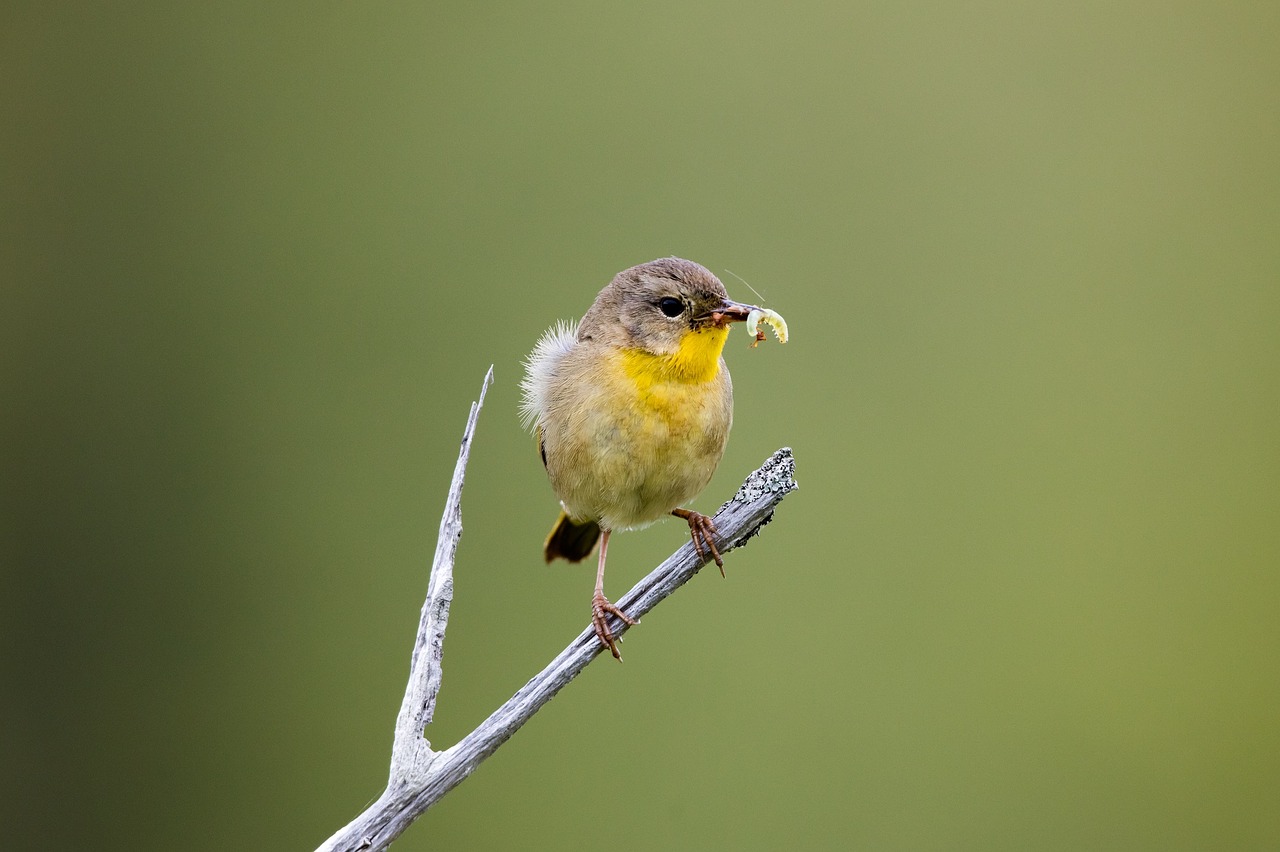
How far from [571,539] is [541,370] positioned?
73cm

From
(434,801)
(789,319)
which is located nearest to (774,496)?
(434,801)

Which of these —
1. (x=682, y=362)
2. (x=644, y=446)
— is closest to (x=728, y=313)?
(x=682, y=362)

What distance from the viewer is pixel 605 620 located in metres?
3.14

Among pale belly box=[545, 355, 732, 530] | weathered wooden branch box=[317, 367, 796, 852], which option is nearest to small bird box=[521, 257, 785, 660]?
pale belly box=[545, 355, 732, 530]

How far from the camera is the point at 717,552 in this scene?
2982 mm

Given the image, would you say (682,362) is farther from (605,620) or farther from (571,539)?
(571,539)

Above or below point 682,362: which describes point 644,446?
below

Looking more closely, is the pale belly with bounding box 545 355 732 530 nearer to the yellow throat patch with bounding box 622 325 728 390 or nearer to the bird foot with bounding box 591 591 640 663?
the yellow throat patch with bounding box 622 325 728 390

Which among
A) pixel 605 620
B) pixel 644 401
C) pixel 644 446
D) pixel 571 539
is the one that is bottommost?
pixel 605 620

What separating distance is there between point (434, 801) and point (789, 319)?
384 centimetres

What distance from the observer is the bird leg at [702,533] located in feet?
9.75

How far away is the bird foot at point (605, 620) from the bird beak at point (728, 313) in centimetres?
92

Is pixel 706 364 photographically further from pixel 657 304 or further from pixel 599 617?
pixel 599 617

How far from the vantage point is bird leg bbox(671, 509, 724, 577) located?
9.75 feet
